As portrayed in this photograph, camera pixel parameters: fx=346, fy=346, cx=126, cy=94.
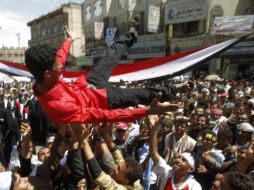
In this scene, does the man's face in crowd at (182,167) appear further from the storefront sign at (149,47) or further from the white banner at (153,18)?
the white banner at (153,18)

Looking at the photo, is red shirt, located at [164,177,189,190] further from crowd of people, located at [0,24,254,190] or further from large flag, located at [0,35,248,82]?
large flag, located at [0,35,248,82]

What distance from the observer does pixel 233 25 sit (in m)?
19.2

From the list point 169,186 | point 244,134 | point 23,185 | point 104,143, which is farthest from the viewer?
point 244,134

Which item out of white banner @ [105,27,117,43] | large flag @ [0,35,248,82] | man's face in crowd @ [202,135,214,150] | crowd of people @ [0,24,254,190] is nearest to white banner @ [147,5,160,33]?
white banner @ [105,27,117,43]

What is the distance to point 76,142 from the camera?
8.65 feet

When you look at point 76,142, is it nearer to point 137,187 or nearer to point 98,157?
point 98,157

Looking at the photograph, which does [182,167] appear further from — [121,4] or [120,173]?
[121,4]

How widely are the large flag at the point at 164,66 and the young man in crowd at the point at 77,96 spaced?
5.64 feet

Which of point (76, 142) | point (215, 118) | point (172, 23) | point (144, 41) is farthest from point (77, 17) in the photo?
point (76, 142)

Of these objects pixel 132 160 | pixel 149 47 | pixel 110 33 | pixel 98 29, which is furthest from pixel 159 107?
pixel 98 29

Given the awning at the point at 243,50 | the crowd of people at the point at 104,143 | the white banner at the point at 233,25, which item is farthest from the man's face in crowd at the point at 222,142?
the awning at the point at 243,50

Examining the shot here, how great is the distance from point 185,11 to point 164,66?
1890 cm

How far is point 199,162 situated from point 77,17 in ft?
131

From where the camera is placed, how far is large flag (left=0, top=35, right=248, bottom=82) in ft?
15.6
